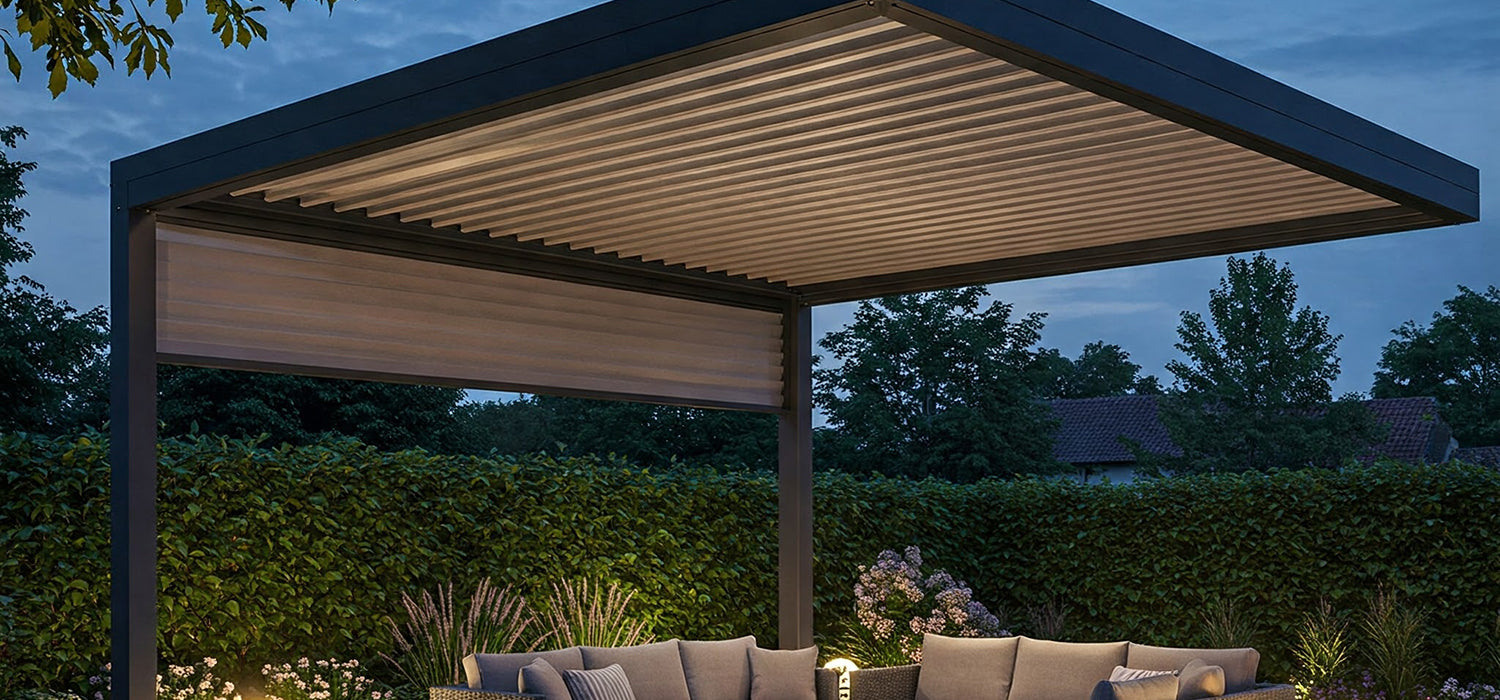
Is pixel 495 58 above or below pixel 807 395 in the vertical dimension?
above

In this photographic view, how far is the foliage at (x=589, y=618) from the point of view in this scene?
868 centimetres

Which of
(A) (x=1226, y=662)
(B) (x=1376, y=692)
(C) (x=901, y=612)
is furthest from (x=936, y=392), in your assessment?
(A) (x=1226, y=662)

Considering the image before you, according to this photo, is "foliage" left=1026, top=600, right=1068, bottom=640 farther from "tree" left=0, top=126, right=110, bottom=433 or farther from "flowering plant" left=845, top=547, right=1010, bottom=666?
"tree" left=0, top=126, right=110, bottom=433

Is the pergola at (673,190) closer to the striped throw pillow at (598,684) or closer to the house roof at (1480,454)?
the striped throw pillow at (598,684)

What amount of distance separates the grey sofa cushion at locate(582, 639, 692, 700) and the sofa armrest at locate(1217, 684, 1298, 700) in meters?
2.67

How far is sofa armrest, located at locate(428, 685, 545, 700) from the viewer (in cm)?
632

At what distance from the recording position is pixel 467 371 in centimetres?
754

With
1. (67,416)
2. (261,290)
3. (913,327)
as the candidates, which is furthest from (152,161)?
(913,327)

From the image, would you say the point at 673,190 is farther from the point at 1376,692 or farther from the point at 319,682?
the point at 1376,692

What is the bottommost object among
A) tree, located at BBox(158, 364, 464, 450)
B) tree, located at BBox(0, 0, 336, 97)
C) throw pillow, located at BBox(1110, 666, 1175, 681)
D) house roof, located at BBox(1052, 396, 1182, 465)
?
throw pillow, located at BBox(1110, 666, 1175, 681)

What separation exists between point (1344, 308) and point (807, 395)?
113ft

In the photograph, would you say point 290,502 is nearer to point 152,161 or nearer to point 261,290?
point 261,290

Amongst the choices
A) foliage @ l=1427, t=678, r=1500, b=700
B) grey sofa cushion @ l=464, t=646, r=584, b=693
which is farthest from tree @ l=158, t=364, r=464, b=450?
→ foliage @ l=1427, t=678, r=1500, b=700

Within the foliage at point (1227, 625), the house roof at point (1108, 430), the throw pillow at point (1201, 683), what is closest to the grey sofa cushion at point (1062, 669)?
the throw pillow at point (1201, 683)
